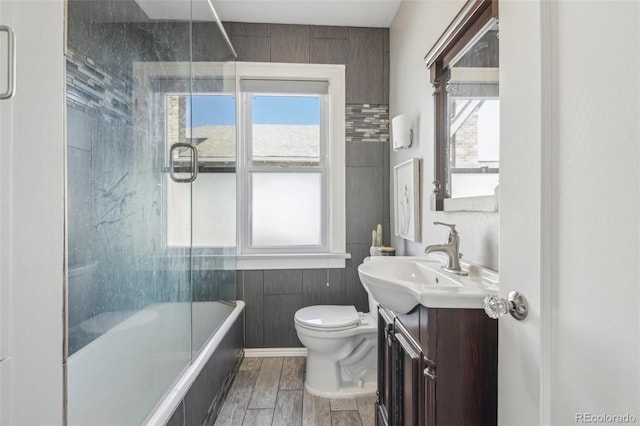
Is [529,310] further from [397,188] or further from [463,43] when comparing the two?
[397,188]

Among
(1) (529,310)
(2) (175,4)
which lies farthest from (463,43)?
(2) (175,4)

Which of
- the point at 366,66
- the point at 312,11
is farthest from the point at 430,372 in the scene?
the point at 312,11

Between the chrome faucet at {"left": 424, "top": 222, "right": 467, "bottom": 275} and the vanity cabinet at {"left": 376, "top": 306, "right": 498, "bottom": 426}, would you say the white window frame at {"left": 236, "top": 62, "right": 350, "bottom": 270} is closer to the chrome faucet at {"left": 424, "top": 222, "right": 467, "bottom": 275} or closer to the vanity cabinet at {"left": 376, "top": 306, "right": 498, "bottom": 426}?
the chrome faucet at {"left": 424, "top": 222, "right": 467, "bottom": 275}

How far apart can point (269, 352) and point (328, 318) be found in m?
0.77

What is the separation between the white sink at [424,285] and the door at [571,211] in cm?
16

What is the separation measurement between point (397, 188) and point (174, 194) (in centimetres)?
140

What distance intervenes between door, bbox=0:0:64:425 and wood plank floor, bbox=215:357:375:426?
117 cm

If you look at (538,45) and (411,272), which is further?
(411,272)

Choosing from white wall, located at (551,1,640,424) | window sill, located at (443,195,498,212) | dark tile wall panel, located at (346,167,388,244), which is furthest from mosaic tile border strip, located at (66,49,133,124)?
dark tile wall panel, located at (346,167,388,244)

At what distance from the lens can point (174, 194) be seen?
1.61 metres

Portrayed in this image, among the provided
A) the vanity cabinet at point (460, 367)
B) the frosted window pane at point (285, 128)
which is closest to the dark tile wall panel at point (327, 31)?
the frosted window pane at point (285, 128)

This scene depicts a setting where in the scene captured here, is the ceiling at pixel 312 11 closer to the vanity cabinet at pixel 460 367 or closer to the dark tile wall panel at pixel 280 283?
the dark tile wall panel at pixel 280 283

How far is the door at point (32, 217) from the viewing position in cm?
69

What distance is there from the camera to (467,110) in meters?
1.33
